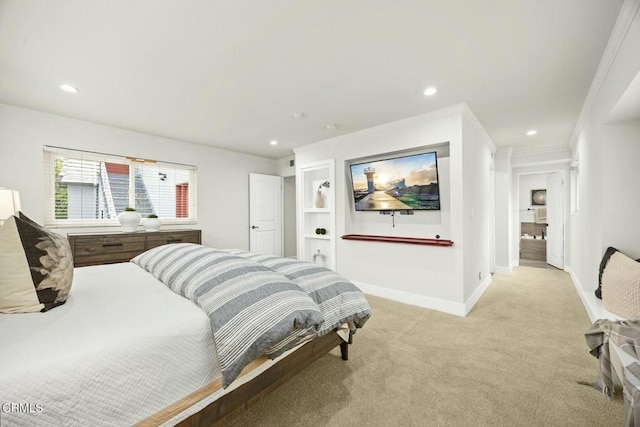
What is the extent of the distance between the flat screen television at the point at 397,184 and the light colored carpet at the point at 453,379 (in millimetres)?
1399

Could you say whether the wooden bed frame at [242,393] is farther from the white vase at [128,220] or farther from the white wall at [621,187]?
the white vase at [128,220]

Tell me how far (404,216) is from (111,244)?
12.6 ft

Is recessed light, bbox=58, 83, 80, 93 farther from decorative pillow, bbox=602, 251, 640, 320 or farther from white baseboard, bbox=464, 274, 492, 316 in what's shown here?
decorative pillow, bbox=602, 251, 640, 320

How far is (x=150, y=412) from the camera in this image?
952 millimetres

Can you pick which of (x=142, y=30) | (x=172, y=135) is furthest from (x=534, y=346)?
(x=172, y=135)

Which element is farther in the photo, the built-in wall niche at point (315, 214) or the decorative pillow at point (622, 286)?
the built-in wall niche at point (315, 214)

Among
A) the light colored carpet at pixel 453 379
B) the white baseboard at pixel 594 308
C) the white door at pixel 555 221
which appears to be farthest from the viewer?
the white door at pixel 555 221

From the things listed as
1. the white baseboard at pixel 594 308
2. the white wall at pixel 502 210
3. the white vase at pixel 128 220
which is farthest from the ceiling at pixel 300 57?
the white baseboard at pixel 594 308

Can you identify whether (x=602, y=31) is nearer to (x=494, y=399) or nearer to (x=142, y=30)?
(x=494, y=399)

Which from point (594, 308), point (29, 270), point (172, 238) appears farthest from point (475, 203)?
point (172, 238)

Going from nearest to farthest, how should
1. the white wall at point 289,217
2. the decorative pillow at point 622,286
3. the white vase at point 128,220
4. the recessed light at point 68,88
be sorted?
the decorative pillow at point 622,286 → the recessed light at point 68,88 → the white vase at point 128,220 → the white wall at point 289,217

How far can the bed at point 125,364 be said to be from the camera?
0.79 m

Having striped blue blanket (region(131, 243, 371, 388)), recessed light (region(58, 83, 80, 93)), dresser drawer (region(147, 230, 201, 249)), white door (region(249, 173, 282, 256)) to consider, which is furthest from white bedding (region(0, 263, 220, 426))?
white door (region(249, 173, 282, 256))

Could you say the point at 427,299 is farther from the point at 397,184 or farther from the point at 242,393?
the point at 242,393
